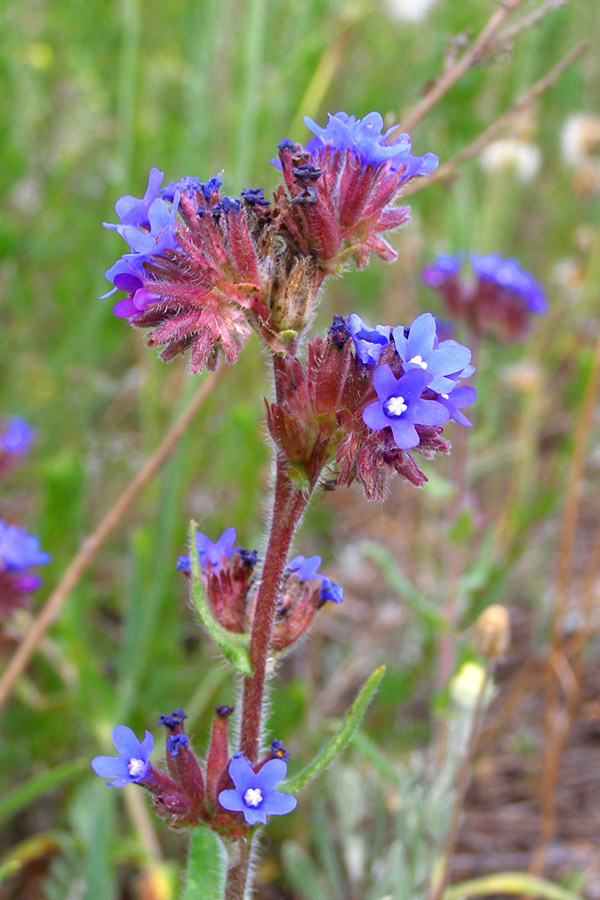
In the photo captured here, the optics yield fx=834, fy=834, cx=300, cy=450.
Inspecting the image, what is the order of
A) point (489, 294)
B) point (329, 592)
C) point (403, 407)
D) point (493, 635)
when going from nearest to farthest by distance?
1. point (403, 407)
2. point (329, 592)
3. point (493, 635)
4. point (489, 294)

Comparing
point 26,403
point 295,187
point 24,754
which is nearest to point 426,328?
point 295,187

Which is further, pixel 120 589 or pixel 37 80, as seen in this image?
pixel 37 80

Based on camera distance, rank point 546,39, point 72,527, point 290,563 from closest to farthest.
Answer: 1. point 290,563
2. point 72,527
3. point 546,39

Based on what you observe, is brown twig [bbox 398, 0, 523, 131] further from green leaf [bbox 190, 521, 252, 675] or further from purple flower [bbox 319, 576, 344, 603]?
green leaf [bbox 190, 521, 252, 675]

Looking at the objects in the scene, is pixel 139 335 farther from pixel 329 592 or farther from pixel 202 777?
pixel 202 777

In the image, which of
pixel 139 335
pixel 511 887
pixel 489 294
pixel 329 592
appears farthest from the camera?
pixel 139 335

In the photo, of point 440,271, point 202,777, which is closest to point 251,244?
point 202,777

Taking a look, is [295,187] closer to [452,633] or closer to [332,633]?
[452,633]
